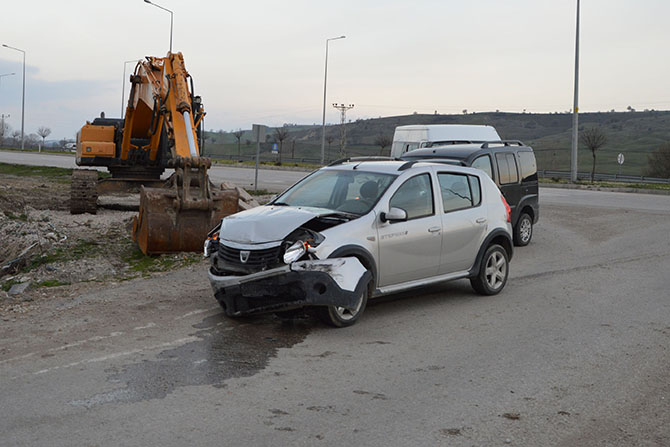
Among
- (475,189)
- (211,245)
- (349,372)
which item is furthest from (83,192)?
(349,372)

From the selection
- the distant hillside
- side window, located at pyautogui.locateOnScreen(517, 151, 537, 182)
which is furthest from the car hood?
the distant hillside

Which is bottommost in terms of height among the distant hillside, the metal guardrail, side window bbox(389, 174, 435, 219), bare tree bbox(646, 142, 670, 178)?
side window bbox(389, 174, 435, 219)

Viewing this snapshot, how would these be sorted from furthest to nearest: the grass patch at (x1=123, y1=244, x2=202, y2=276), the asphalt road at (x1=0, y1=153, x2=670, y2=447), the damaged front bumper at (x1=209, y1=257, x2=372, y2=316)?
the grass patch at (x1=123, y1=244, x2=202, y2=276) → the damaged front bumper at (x1=209, y1=257, x2=372, y2=316) → the asphalt road at (x1=0, y1=153, x2=670, y2=447)

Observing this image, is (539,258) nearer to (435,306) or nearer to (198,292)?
(435,306)

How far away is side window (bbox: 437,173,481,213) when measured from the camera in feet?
29.1

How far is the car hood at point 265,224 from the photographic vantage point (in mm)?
7406

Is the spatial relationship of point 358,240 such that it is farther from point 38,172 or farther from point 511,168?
point 38,172

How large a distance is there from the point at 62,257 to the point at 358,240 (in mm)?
6266

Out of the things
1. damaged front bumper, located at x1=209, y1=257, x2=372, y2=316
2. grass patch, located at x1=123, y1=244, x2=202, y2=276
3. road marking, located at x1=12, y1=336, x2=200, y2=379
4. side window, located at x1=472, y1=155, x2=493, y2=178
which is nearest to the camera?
road marking, located at x1=12, y1=336, x2=200, y2=379

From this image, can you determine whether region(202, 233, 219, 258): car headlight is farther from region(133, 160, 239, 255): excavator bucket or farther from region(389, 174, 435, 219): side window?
region(133, 160, 239, 255): excavator bucket

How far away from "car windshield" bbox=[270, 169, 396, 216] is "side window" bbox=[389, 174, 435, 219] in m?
0.18

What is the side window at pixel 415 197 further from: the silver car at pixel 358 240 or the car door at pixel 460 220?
the car door at pixel 460 220

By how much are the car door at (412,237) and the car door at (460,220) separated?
0.58 ft

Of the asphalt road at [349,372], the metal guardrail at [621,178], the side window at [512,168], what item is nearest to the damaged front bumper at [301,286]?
the asphalt road at [349,372]
